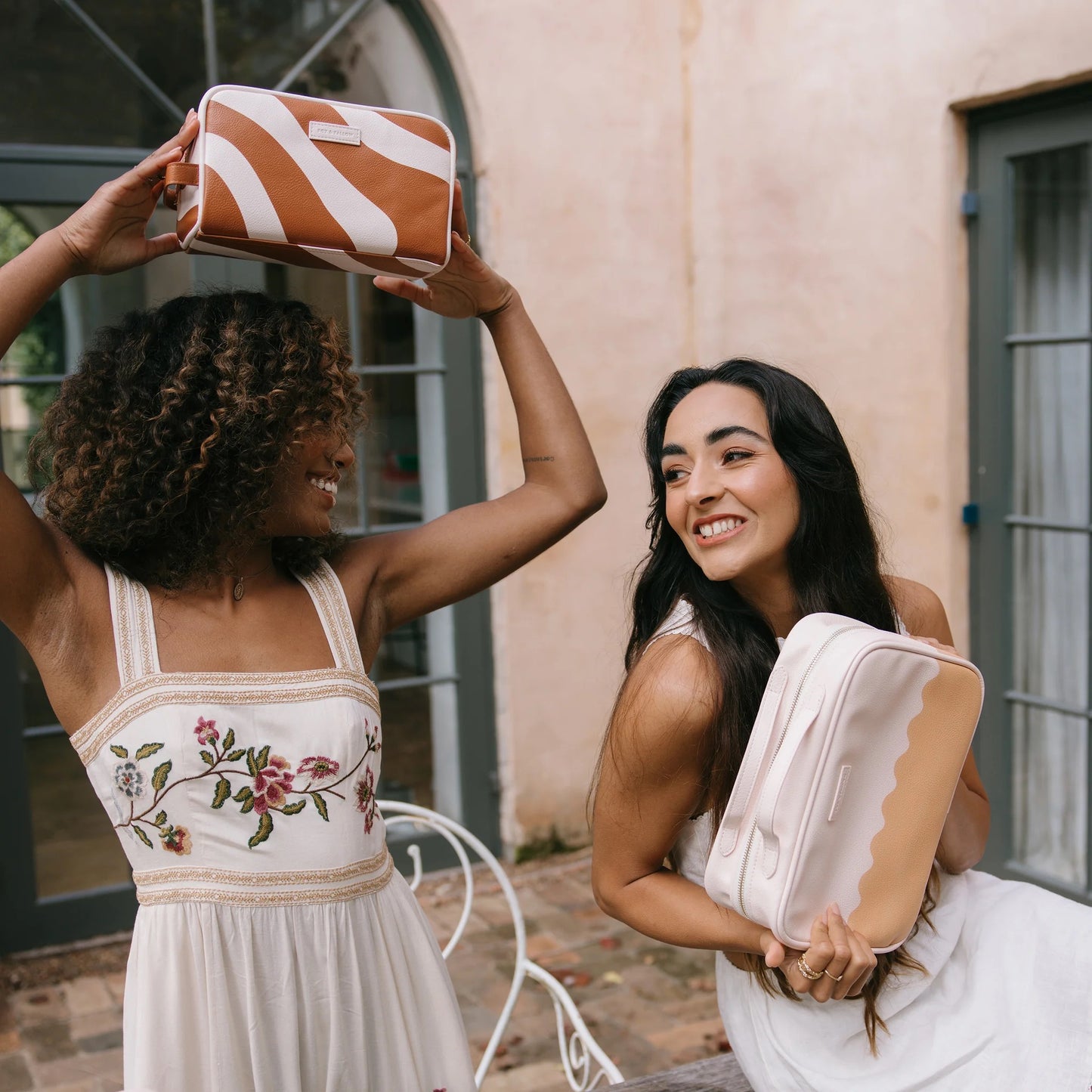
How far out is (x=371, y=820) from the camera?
5.25 feet

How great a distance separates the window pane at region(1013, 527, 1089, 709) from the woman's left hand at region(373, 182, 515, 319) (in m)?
2.68

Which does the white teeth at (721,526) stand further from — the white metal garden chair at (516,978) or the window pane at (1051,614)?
the window pane at (1051,614)

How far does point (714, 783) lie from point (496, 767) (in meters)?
3.21

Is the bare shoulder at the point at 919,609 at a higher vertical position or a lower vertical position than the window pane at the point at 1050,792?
higher

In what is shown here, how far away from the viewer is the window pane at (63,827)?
Answer: 4.10 m

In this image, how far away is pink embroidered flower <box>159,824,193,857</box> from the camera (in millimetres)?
1470

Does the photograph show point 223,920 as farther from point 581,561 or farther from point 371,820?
point 581,561

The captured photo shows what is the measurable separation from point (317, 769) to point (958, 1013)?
0.95 meters

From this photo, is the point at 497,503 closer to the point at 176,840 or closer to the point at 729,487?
the point at 729,487

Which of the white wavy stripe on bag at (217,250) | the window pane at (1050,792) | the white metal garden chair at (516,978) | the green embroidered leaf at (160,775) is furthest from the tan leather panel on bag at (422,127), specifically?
the window pane at (1050,792)

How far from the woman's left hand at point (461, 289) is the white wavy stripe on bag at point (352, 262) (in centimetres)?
11

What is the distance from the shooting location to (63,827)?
4.27 meters

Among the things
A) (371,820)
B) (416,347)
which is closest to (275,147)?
(371,820)

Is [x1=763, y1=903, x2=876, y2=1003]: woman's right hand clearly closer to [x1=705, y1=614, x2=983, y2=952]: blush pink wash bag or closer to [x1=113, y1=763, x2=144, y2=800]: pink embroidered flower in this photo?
[x1=705, y1=614, x2=983, y2=952]: blush pink wash bag
